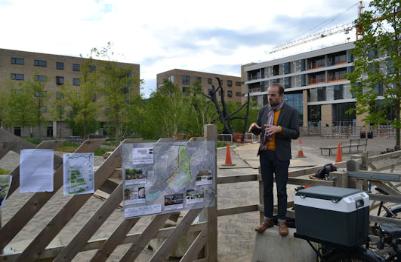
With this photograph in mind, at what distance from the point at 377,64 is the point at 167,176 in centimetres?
1503

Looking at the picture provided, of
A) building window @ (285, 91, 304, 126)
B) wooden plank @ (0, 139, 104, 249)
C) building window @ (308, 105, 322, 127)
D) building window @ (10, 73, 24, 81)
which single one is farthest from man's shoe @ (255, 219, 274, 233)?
building window @ (285, 91, 304, 126)

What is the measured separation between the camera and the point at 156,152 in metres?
4.04

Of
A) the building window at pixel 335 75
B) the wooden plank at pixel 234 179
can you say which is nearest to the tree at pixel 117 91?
the wooden plank at pixel 234 179

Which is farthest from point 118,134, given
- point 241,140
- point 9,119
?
point 9,119

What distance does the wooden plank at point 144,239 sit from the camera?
396 centimetres

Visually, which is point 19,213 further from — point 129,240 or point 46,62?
point 46,62

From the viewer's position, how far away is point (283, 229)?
437cm

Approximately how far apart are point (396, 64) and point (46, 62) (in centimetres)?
7052

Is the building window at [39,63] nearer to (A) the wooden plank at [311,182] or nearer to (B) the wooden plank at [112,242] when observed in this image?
(A) the wooden plank at [311,182]

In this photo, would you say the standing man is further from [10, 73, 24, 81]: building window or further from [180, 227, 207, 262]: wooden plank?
[10, 73, 24, 81]: building window

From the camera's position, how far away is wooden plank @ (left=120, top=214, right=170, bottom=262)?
3959 mm

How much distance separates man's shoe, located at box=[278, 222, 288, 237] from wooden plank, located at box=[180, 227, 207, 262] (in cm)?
88

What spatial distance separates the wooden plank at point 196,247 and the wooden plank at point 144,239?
61cm

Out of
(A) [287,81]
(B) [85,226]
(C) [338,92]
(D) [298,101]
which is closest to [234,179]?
(B) [85,226]
